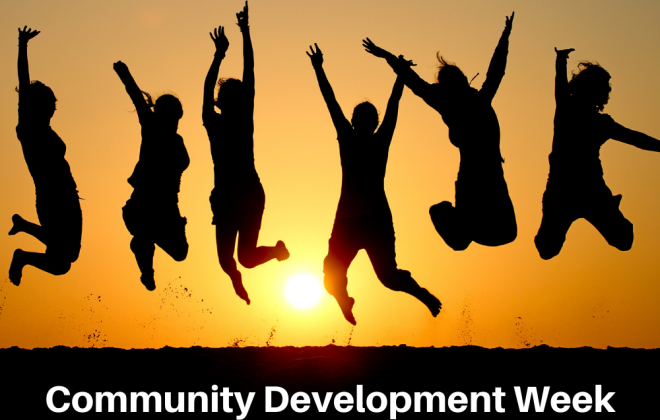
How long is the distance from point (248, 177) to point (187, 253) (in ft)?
4.36

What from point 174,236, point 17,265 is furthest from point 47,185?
point 174,236

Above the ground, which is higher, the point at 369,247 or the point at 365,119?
the point at 365,119

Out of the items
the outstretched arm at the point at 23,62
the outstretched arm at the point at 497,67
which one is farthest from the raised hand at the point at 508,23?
the outstretched arm at the point at 23,62

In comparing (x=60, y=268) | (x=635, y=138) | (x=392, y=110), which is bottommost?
(x=60, y=268)

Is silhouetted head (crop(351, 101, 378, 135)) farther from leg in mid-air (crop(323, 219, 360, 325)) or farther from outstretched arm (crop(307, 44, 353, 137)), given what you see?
leg in mid-air (crop(323, 219, 360, 325))

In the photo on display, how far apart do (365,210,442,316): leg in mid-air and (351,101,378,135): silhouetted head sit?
915 mm

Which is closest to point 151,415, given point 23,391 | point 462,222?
point 23,391

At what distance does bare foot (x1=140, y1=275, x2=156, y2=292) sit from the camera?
Answer: 318 inches

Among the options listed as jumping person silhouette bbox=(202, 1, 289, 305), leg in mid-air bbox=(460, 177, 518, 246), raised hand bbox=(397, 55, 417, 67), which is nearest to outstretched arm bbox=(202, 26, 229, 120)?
jumping person silhouette bbox=(202, 1, 289, 305)

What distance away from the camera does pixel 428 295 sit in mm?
7195

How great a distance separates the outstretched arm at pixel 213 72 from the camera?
23.5 feet

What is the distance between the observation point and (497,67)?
6844 millimetres

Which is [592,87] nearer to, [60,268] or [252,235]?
[252,235]

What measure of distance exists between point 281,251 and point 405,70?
253 cm
